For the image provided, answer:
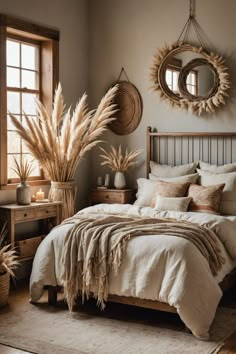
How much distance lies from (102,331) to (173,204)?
66.3 inches

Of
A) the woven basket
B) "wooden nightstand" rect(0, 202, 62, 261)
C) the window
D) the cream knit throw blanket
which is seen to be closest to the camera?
the cream knit throw blanket

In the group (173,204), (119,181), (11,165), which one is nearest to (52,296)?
(173,204)

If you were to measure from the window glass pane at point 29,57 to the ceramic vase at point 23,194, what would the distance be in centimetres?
141

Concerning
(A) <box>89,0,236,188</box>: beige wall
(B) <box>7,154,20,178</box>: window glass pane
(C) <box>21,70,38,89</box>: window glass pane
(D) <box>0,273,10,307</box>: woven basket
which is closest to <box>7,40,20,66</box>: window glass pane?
(C) <box>21,70,38,89</box>: window glass pane

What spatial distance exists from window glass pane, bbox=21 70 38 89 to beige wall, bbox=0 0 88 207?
36cm

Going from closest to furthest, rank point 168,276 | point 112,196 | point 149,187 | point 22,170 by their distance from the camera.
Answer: point 168,276 < point 22,170 < point 149,187 < point 112,196

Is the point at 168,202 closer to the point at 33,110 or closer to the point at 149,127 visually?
the point at 149,127

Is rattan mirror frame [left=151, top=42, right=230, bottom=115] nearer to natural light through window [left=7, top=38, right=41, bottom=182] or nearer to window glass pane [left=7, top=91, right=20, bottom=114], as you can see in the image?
natural light through window [left=7, top=38, right=41, bottom=182]

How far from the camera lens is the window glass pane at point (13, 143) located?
19.2 feet

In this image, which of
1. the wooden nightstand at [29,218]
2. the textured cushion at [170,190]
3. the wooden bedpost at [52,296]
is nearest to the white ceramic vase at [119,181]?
the textured cushion at [170,190]

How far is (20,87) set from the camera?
19.6ft

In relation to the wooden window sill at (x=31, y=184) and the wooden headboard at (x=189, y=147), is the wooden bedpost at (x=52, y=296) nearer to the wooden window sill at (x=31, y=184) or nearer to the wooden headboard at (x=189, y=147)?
the wooden window sill at (x=31, y=184)

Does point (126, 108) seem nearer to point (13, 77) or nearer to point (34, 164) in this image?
→ point (34, 164)

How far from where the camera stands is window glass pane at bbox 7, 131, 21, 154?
19.2 feet
